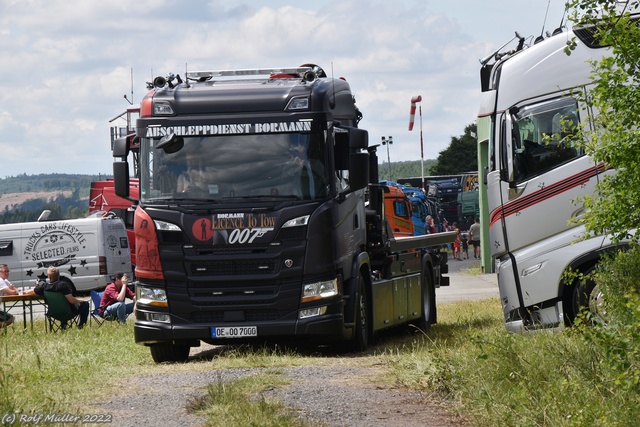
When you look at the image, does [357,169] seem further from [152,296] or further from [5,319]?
[5,319]

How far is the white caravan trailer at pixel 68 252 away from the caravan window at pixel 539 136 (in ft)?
73.3

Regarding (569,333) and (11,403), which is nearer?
(11,403)

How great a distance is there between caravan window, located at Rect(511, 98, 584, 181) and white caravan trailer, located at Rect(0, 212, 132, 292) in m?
22.3

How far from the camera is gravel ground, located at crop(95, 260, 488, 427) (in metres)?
8.94

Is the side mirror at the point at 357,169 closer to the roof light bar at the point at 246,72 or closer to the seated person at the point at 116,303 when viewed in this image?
the roof light bar at the point at 246,72

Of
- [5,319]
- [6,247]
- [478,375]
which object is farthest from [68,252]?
[478,375]

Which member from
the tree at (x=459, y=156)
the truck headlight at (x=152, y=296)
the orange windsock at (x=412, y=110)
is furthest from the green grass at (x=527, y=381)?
the tree at (x=459, y=156)

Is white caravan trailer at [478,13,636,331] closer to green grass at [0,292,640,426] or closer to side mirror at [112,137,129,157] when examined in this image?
green grass at [0,292,640,426]

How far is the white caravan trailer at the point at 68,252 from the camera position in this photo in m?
34.6

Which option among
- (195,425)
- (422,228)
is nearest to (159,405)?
(195,425)

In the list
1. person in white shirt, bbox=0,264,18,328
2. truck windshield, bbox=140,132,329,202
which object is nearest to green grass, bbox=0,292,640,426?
truck windshield, bbox=140,132,329,202

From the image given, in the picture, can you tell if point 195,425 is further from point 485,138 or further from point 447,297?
point 447,297

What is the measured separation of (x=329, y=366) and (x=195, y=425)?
3.85m

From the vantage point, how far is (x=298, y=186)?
1359 centimetres
